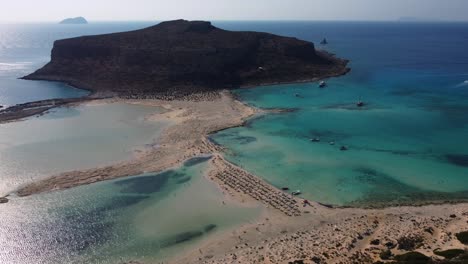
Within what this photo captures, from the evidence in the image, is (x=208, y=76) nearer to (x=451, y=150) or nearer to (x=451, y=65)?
(x=451, y=150)

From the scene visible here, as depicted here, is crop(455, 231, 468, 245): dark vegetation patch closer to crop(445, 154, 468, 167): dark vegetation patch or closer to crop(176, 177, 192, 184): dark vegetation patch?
crop(445, 154, 468, 167): dark vegetation patch

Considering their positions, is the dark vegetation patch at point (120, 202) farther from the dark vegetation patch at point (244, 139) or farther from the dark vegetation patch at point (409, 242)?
the dark vegetation patch at point (409, 242)

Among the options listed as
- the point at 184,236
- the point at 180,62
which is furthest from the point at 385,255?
the point at 180,62

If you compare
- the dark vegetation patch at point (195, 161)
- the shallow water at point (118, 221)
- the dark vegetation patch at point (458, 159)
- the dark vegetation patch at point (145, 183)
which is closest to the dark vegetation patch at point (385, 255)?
the shallow water at point (118, 221)

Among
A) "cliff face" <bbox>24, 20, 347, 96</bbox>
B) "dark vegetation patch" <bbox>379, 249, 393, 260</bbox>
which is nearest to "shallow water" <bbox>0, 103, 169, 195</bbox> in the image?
"cliff face" <bbox>24, 20, 347, 96</bbox>

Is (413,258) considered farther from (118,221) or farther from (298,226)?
(118,221)
